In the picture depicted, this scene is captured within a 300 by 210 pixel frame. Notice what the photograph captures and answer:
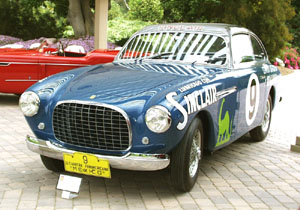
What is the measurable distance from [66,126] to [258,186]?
2.06 metres

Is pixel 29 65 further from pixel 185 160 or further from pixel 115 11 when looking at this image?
pixel 115 11

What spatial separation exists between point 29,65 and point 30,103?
4.45 meters

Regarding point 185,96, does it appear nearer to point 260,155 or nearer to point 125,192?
point 125,192

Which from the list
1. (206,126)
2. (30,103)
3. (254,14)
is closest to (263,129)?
(206,126)

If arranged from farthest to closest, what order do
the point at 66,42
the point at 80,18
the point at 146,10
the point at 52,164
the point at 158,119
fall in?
1. the point at 146,10
2. the point at 80,18
3. the point at 66,42
4. the point at 52,164
5. the point at 158,119

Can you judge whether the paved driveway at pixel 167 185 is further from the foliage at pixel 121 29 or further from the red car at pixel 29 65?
the foliage at pixel 121 29

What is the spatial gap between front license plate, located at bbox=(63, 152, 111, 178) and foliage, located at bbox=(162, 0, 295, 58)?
1514cm

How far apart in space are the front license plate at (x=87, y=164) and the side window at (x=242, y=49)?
7.35 ft

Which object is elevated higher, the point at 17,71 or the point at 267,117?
the point at 17,71

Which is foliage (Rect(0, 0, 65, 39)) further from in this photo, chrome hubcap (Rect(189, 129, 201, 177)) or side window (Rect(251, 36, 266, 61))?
chrome hubcap (Rect(189, 129, 201, 177))

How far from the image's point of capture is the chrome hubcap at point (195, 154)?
4477 millimetres

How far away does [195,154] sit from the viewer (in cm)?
454

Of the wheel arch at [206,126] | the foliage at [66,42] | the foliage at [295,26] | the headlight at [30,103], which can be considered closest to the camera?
the headlight at [30,103]

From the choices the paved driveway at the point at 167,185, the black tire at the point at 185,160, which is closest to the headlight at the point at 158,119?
the black tire at the point at 185,160
